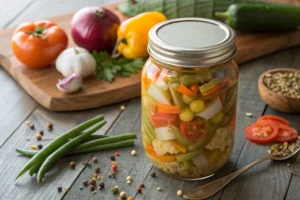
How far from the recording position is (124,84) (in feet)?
5.83

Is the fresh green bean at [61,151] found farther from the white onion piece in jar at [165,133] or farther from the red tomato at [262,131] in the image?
the red tomato at [262,131]

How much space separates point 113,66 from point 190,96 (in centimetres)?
70

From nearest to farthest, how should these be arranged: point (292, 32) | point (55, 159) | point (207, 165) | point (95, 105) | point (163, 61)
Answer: point (163, 61) → point (207, 165) → point (55, 159) → point (95, 105) → point (292, 32)

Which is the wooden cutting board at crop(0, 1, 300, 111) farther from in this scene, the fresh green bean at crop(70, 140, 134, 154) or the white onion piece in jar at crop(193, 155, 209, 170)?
the white onion piece in jar at crop(193, 155, 209, 170)

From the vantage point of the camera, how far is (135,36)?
1912mm

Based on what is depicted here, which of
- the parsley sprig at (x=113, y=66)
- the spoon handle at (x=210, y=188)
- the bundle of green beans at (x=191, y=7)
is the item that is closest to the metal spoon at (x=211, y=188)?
the spoon handle at (x=210, y=188)

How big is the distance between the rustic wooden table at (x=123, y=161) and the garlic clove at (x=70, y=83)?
9 cm

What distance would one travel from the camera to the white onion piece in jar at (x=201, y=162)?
1302 millimetres

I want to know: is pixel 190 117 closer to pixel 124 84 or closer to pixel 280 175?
pixel 280 175

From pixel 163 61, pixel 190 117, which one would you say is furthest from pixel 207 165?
pixel 163 61

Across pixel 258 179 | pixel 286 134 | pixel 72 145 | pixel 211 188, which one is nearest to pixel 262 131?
pixel 286 134

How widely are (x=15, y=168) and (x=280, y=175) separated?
76cm

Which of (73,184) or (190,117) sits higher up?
(190,117)

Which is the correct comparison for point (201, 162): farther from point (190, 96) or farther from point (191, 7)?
point (191, 7)
